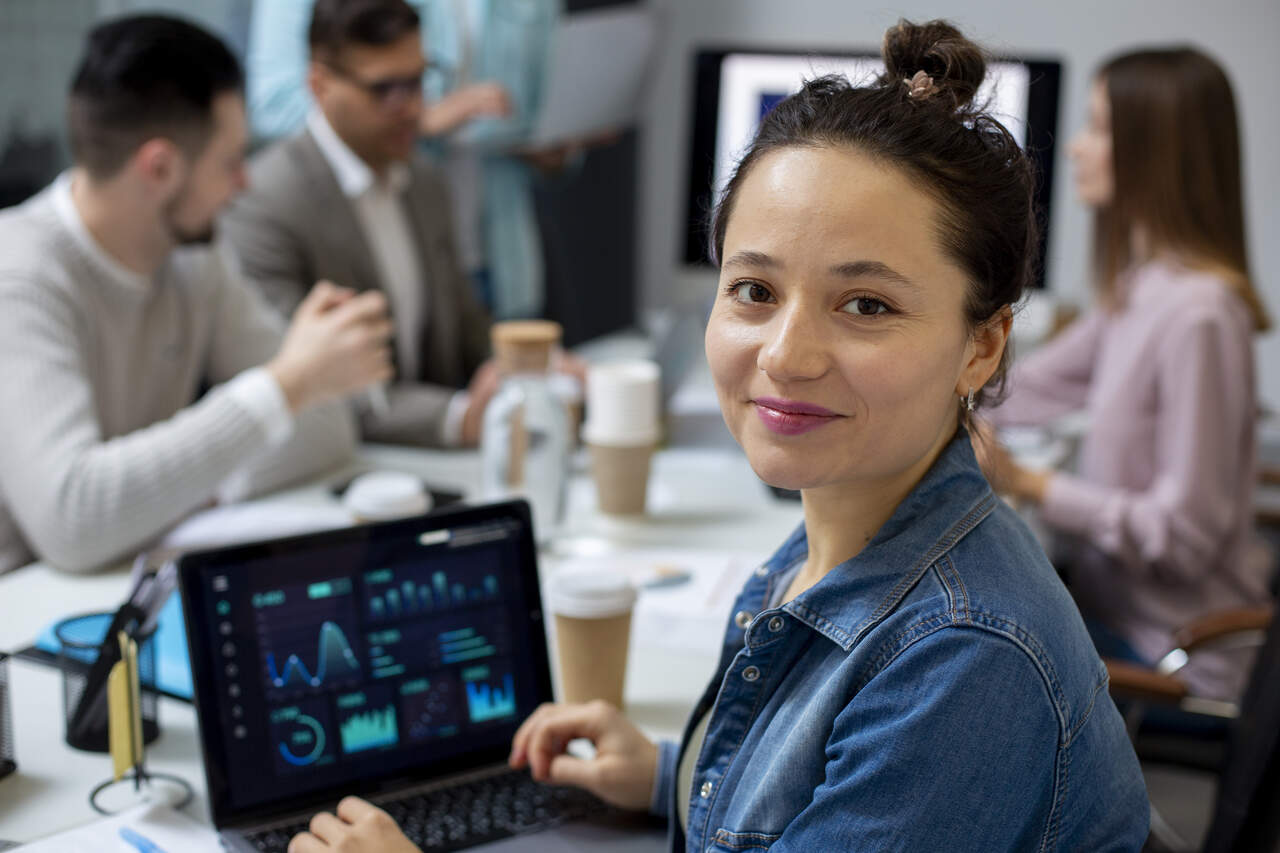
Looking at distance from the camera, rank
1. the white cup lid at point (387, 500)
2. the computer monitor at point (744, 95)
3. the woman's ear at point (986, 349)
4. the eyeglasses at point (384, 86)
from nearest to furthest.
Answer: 1. the woman's ear at point (986, 349)
2. the white cup lid at point (387, 500)
3. the computer monitor at point (744, 95)
4. the eyeglasses at point (384, 86)

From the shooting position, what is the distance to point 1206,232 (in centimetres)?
214

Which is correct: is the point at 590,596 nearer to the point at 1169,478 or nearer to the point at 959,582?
the point at 959,582

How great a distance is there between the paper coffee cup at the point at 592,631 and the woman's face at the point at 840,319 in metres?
0.43

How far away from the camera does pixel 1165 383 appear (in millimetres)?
2031

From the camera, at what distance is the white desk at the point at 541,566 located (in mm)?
1073

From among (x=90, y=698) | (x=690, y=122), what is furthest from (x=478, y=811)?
(x=690, y=122)

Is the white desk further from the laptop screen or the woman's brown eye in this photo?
the woman's brown eye

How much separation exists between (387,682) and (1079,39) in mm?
3509

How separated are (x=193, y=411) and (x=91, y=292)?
0.92ft

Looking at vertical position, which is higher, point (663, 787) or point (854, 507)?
point (854, 507)

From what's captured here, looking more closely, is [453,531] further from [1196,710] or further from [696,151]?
[696,151]

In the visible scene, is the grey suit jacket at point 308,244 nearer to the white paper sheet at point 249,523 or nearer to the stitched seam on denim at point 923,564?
the white paper sheet at point 249,523

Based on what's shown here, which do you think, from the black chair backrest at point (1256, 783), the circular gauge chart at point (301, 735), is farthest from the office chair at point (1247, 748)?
the circular gauge chart at point (301, 735)

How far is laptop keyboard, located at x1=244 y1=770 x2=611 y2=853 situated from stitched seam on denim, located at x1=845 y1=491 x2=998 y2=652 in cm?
37
